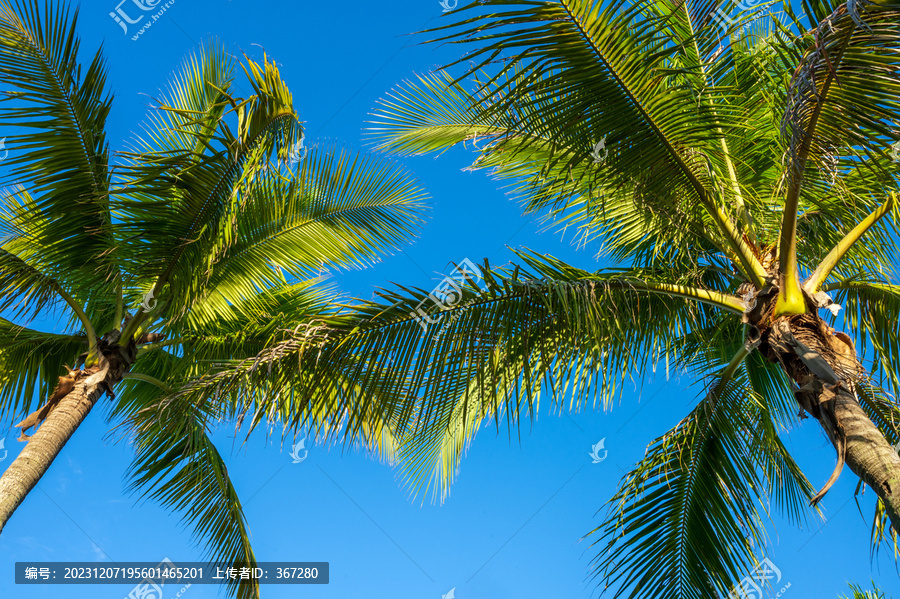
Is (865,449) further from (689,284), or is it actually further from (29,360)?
(29,360)

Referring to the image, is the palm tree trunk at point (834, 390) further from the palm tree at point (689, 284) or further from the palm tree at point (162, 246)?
the palm tree at point (162, 246)

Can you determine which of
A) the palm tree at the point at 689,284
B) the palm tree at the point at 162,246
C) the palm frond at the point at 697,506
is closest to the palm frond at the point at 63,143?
the palm tree at the point at 162,246

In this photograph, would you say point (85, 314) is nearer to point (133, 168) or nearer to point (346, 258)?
point (133, 168)

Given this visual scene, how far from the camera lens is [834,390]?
3.60 m

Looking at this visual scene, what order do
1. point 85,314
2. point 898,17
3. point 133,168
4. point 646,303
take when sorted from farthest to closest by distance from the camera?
1. point 85,314
2. point 133,168
3. point 646,303
4. point 898,17

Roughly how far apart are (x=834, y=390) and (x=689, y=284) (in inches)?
65.6

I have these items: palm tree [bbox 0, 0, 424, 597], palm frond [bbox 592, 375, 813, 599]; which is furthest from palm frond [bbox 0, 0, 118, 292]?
palm frond [bbox 592, 375, 813, 599]

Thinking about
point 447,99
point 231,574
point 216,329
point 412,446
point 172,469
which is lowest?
point 231,574

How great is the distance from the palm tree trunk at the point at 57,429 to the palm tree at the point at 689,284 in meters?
1.67

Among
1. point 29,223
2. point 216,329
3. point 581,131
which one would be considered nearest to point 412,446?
point 216,329

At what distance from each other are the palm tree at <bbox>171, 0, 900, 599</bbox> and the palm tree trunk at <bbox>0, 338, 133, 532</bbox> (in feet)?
5.48

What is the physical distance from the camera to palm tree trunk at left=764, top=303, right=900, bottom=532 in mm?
3271

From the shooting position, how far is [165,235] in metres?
5.44

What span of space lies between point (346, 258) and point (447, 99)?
1922 millimetres
